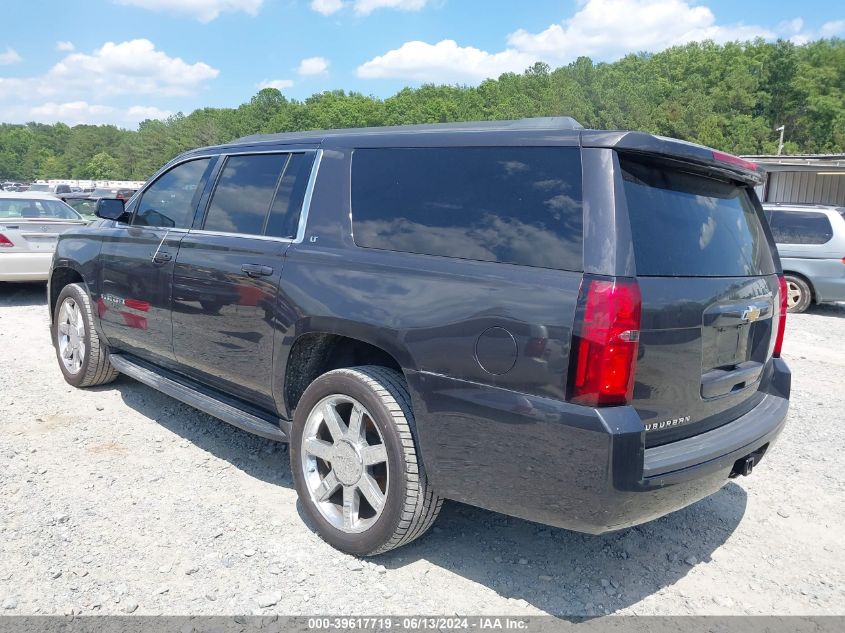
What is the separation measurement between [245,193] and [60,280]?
271 centimetres

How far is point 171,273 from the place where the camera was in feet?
13.3

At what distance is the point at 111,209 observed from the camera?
4.86 m

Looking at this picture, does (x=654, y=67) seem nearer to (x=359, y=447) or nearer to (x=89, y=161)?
(x=359, y=447)

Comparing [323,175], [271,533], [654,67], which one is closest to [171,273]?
[323,175]

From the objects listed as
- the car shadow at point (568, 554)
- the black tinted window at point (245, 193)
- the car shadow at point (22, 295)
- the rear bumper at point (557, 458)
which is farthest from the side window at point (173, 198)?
the car shadow at point (22, 295)

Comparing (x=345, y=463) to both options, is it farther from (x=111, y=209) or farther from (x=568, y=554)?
(x=111, y=209)

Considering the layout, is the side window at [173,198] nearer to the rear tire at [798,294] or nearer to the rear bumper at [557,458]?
the rear bumper at [557,458]

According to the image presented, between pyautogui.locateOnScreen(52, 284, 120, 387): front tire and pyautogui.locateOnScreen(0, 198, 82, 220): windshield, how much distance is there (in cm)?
512

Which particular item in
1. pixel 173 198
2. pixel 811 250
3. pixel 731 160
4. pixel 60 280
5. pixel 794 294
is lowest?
pixel 794 294

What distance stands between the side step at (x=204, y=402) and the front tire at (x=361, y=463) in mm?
280

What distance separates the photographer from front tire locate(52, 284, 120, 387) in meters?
5.07

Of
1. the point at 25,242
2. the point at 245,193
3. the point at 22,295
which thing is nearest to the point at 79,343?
the point at 245,193

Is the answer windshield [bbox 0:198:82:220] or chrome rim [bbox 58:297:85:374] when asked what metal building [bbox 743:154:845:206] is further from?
chrome rim [bbox 58:297:85:374]

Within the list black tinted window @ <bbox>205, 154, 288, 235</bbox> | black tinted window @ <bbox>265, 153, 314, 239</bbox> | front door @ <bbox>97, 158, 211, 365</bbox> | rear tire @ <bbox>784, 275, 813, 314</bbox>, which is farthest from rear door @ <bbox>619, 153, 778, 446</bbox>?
rear tire @ <bbox>784, 275, 813, 314</bbox>
